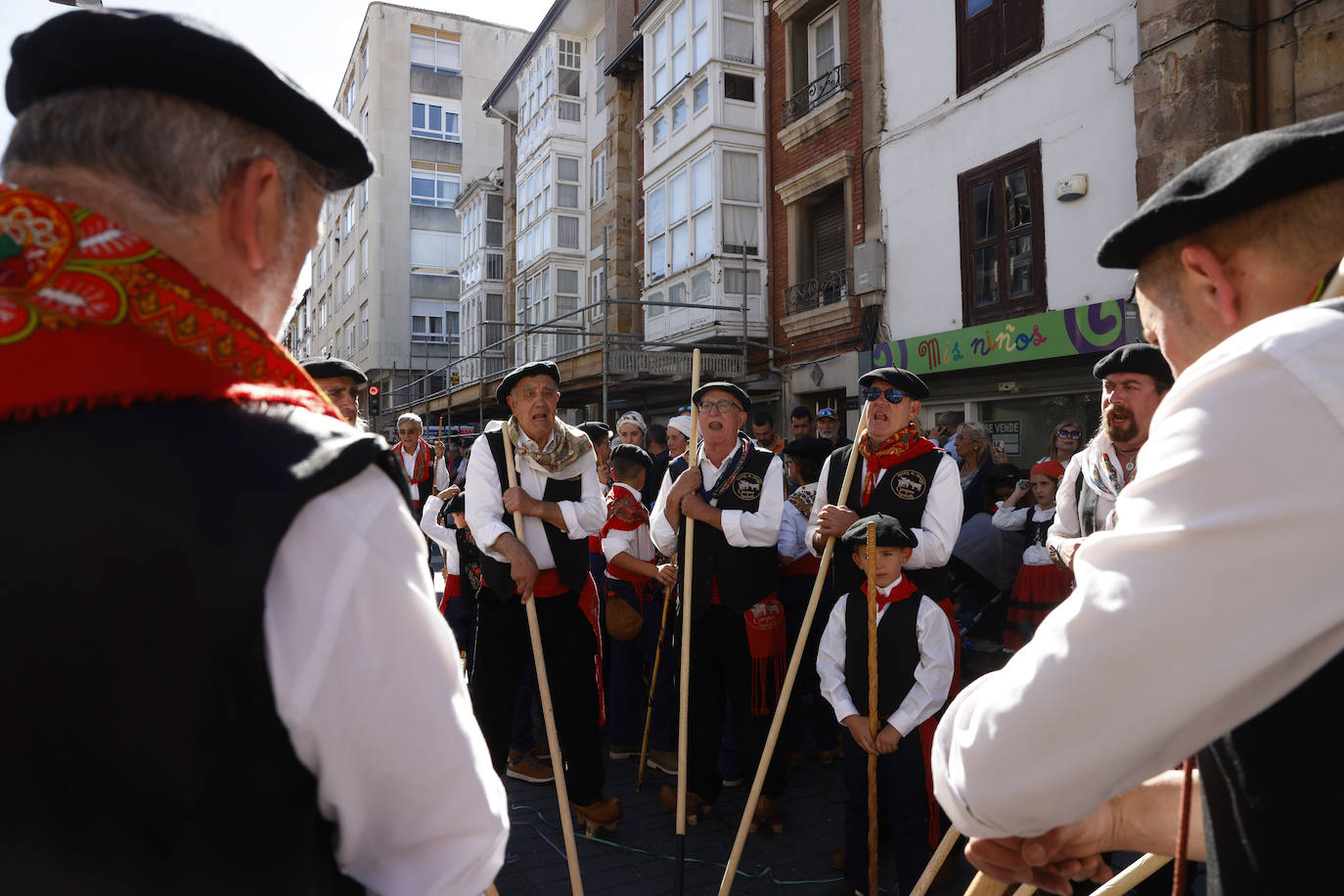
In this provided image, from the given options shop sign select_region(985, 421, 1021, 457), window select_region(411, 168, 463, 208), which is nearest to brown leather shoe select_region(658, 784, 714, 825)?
shop sign select_region(985, 421, 1021, 457)

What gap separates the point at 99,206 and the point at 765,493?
4.03 meters

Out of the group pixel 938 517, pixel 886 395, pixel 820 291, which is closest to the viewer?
pixel 938 517

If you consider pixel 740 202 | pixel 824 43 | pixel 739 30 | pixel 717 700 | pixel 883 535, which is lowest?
pixel 717 700

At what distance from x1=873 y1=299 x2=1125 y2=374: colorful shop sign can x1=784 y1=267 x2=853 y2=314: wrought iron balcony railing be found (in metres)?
1.56

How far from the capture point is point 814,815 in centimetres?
464

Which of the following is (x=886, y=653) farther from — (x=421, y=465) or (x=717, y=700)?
(x=421, y=465)

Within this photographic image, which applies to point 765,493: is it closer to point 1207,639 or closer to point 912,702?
point 912,702

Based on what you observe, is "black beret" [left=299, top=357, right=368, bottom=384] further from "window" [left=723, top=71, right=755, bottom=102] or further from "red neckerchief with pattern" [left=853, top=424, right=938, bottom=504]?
"window" [left=723, top=71, right=755, bottom=102]

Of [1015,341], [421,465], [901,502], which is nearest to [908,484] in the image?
[901,502]

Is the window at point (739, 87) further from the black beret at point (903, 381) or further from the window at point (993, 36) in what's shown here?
the black beret at point (903, 381)

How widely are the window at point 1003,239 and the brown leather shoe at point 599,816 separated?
27.2ft

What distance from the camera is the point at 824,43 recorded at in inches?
577

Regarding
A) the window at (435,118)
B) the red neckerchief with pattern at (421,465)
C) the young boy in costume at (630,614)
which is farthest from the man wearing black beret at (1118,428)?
the window at (435,118)

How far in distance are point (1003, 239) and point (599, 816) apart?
9.10 metres
